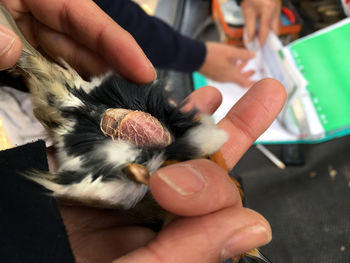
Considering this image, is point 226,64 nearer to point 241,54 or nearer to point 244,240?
point 241,54

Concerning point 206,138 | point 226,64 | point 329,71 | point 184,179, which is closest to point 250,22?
point 226,64

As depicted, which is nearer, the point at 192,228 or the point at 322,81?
the point at 192,228

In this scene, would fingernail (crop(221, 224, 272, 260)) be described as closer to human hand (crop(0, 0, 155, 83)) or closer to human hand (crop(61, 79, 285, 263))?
human hand (crop(61, 79, 285, 263))

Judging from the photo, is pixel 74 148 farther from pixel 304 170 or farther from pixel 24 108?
pixel 304 170

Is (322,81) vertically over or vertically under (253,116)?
under

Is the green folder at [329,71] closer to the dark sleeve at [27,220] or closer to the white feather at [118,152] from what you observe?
the white feather at [118,152]

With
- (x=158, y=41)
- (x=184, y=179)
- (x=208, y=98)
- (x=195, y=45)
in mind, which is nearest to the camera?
(x=184, y=179)

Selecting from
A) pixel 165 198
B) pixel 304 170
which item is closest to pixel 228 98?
pixel 304 170

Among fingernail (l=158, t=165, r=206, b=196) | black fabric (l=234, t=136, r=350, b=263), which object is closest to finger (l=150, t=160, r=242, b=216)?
fingernail (l=158, t=165, r=206, b=196)
